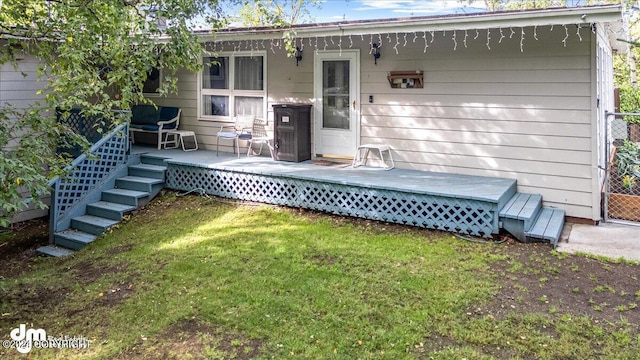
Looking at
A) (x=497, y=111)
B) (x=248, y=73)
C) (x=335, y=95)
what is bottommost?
(x=497, y=111)

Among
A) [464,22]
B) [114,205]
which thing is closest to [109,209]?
[114,205]

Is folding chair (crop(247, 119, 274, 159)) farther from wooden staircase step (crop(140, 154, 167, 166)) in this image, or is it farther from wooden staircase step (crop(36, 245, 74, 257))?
wooden staircase step (crop(36, 245, 74, 257))

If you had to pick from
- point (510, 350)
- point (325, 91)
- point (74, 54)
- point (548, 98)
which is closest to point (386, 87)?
point (325, 91)

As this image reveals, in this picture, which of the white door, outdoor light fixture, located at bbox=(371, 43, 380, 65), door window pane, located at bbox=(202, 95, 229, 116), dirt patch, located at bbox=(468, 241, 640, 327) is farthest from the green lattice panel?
dirt patch, located at bbox=(468, 241, 640, 327)

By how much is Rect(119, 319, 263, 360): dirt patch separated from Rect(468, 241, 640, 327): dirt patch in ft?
5.63

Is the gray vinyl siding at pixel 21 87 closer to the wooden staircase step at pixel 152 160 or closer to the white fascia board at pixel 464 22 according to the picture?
the wooden staircase step at pixel 152 160

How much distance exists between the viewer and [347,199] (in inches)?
236

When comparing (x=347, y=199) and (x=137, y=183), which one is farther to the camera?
(x=137, y=183)

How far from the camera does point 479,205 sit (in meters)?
5.15

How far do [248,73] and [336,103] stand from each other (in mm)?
1887

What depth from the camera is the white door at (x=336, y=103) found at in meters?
7.22

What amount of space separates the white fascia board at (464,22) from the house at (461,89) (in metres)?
0.01

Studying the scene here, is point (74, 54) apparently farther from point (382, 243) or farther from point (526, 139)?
point (526, 139)

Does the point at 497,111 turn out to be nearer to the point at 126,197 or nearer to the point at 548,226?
the point at 548,226
